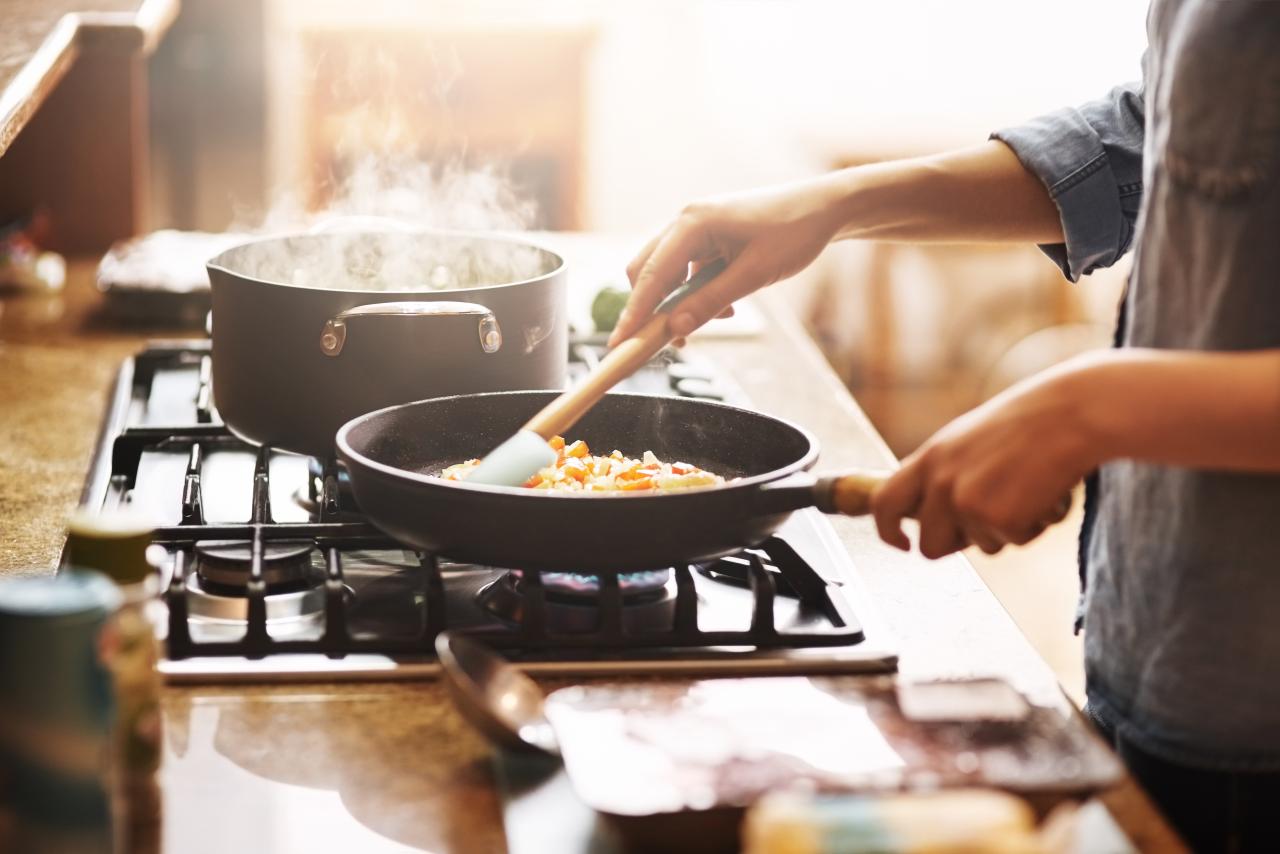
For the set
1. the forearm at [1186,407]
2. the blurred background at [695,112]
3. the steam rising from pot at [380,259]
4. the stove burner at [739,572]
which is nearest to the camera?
the forearm at [1186,407]

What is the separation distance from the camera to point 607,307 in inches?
80.0

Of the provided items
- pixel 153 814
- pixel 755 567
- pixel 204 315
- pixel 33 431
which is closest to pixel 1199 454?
pixel 755 567

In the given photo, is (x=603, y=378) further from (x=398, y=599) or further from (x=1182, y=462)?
(x=1182, y=462)

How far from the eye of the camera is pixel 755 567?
1.11 m

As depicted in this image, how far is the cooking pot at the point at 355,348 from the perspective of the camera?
128cm

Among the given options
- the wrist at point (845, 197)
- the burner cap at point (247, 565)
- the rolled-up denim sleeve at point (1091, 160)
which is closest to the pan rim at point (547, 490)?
the burner cap at point (247, 565)

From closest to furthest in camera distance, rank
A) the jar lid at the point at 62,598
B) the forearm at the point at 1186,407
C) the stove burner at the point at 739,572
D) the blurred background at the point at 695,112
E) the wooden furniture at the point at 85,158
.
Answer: the jar lid at the point at 62,598, the forearm at the point at 1186,407, the stove burner at the point at 739,572, the wooden furniture at the point at 85,158, the blurred background at the point at 695,112

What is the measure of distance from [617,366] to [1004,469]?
16.3 inches

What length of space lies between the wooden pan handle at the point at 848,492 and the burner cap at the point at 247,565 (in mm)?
435

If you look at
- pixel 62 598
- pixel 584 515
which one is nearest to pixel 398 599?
pixel 584 515

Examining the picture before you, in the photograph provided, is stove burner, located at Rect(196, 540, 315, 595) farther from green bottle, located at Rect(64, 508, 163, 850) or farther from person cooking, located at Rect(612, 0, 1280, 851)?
person cooking, located at Rect(612, 0, 1280, 851)

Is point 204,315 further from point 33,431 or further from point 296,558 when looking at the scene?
point 296,558

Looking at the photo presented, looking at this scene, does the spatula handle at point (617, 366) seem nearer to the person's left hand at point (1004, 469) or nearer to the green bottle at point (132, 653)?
the person's left hand at point (1004, 469)

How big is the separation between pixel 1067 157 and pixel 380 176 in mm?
1047
